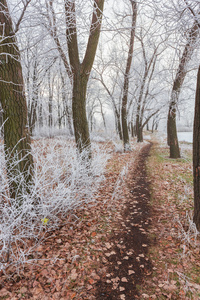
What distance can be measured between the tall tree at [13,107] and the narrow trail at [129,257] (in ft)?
6.68

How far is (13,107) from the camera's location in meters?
3.46

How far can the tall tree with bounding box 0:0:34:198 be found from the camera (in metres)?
3.33

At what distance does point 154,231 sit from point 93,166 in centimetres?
277

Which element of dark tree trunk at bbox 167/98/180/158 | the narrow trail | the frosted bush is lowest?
the narrow trail

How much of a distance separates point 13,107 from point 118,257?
10.9 ft

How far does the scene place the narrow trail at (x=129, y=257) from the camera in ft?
8.04

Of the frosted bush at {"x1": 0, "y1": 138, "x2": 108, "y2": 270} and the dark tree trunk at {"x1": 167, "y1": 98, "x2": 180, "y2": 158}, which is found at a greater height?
the dark tree trunk at {"x1": 167, "y1": 98, "x2": 180, "y2": 158}

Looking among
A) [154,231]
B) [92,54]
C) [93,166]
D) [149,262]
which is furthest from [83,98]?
[149,262]

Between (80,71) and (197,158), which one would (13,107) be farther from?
(197,158)

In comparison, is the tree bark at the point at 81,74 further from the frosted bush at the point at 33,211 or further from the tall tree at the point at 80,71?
the frosted bush at the point at 33,211

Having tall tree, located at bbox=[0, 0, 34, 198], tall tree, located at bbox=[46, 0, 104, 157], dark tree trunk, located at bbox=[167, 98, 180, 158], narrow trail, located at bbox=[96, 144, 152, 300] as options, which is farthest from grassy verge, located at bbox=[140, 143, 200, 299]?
dark tree trunk, located at bbox=[167, 98, 180, 158]

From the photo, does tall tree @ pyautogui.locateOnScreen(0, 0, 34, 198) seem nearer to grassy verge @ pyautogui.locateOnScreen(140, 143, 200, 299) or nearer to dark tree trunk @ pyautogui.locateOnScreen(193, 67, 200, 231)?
grassy verge @ pyautogui.locateOnScreen(140, 143, 200, 299)

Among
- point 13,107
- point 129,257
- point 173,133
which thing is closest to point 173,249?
point 129,257

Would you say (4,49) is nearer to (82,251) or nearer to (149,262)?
(82,251)
